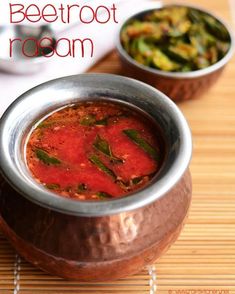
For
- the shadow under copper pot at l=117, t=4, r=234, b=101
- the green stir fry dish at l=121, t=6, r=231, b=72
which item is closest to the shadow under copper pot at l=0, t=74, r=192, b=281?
the shadow under copper pot at l=117, t=4, r=234, b=101

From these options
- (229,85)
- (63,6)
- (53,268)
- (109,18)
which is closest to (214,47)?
(229,85)

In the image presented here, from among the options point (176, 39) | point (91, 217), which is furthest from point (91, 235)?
point (176, 39)

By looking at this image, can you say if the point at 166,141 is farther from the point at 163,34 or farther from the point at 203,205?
the point at 163,34

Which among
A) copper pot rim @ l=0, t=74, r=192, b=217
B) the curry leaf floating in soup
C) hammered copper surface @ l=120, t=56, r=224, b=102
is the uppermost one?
copper pot rim @ l=0, t=74, r=192, b=217

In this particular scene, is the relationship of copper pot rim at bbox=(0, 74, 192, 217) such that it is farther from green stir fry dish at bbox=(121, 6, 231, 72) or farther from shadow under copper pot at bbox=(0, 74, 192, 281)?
green stir fry dish at bbox=(121, 6, 231, 72)

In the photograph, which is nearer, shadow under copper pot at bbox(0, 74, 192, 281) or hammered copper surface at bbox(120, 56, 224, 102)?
shadow under copper pot at bbox(0, 74, 192, 281)

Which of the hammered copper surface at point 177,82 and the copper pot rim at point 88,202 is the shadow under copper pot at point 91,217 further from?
the hammered copper surface at point 177,82

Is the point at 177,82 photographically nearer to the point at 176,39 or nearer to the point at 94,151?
the point at 176,39
